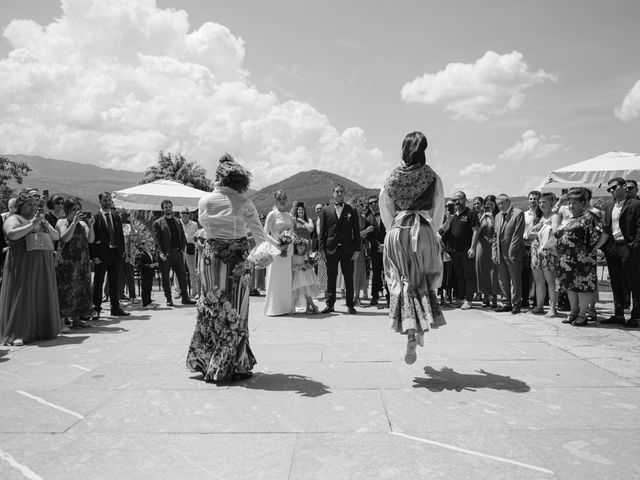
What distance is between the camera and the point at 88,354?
5.73 meters

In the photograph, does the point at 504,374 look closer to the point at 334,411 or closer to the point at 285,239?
the point at 334,411

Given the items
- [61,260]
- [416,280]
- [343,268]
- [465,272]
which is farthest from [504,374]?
[61,260]

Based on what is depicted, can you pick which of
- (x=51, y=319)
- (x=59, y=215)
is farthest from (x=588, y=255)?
(x=59, y=215)

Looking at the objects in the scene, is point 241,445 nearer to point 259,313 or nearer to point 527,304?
point 259,313

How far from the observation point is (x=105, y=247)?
872cm

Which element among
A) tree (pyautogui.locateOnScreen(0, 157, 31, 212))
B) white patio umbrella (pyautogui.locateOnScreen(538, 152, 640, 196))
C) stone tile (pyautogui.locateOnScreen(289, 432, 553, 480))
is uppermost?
tree (pyautogui.locateOnScreen(0, 157, 31, 212))

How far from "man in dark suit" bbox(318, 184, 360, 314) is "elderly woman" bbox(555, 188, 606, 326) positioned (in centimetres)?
345

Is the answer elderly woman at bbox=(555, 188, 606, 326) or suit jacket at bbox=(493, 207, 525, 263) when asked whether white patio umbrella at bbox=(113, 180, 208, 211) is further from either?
elderly woman at bbox=(555, 188, 606, 326)

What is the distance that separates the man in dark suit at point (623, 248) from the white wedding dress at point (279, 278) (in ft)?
17.0

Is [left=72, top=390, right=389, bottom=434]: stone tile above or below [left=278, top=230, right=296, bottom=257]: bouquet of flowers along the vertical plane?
below

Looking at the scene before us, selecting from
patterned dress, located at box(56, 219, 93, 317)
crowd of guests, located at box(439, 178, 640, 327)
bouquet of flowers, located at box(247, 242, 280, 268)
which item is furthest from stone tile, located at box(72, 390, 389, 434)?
crowd of guests, located at box(439, 178, 640, 327)

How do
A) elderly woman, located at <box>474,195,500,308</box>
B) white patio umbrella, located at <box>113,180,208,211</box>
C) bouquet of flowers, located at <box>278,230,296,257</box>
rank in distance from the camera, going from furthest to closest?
1. white patio umbrella, located at <box>113,180,208,211</box>
2. elderly woman, located at <box>474,195,500,308</box>
3. bouquet of flowers, located at <box>278,230,296,257</box>

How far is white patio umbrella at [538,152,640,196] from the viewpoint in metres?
10.7

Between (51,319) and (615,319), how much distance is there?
27.3 feet
